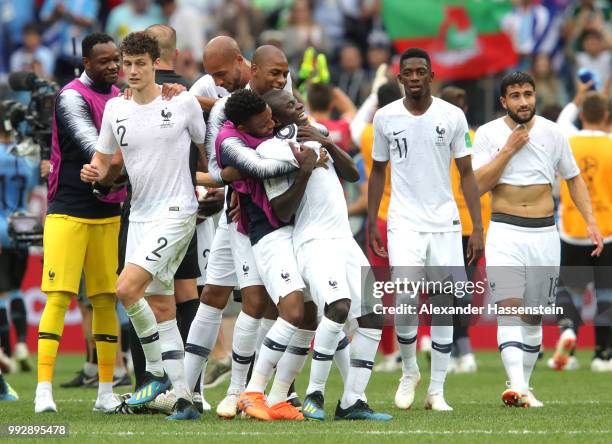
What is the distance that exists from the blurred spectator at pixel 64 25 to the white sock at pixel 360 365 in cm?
1343

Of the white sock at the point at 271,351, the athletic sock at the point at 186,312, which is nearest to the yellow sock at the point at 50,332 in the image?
the athletic sock at the point at 186,312

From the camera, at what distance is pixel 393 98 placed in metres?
A: 13.7

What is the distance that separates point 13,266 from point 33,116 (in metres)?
4.28

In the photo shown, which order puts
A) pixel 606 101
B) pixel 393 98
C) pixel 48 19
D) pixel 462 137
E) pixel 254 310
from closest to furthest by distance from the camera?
1. pixel 254 310
2. pixel 462 137
3. pixel 393 98
4. pixel 606 101
5. pixel 48 19

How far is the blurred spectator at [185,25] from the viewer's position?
2217 cm

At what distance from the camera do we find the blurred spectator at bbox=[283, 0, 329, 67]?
22.3m

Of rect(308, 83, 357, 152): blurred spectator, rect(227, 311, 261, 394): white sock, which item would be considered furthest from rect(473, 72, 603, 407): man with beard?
rect(308, 83, 357, 152): blurred spectator

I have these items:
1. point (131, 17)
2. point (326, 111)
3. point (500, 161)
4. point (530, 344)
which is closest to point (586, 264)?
point (326, 111)

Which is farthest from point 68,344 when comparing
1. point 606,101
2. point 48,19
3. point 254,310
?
point 254,310

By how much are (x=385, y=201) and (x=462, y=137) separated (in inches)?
130

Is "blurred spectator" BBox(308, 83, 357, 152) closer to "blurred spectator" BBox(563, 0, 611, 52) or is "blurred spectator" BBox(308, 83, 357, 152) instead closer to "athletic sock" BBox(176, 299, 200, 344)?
"athletic sock" BBox(176, 299, 200, 344)

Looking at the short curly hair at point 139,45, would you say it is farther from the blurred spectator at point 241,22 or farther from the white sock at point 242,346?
the blurred spectator at point 241,22

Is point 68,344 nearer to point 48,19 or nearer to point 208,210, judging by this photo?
point 48,19

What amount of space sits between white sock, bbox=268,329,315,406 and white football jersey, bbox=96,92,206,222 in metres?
1.21
